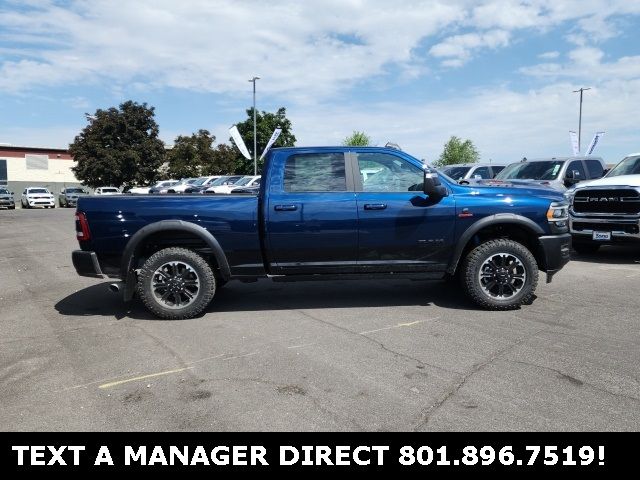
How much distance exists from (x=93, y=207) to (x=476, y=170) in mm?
13815

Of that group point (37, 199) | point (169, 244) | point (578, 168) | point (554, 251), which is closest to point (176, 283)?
point (169, 244)

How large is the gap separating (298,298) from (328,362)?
2470 mm

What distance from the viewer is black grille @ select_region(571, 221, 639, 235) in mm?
8961

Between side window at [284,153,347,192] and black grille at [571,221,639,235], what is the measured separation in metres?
6.00

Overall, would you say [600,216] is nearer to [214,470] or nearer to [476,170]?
[476,170]

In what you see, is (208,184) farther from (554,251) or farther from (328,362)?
(328,362)

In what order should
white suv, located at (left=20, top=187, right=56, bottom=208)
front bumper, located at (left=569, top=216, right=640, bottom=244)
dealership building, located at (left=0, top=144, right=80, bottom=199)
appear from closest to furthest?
A: front bumper, located at (left=569, top=216, right=640, bottom=244) < white suv, located at (left=20, top=187, right=56, bottom=208) < dealership building, located at (left=0, top=144, right=80, bottom=199)

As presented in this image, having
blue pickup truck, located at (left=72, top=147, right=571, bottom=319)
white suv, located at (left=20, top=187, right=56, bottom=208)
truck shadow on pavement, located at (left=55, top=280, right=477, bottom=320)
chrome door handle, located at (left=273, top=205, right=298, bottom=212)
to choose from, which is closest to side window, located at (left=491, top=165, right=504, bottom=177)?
truck shadow on pavement, located at (left=55, top=280, right=477, bottom=320)

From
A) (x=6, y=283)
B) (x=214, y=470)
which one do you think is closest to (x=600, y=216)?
(x=214, y=470)

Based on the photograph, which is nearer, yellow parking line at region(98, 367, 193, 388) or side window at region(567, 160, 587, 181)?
yellow parking line at region(98, 367, 193, 388)

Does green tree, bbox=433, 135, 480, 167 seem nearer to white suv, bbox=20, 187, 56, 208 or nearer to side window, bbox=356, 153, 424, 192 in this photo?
white suv, bbox=20, 187, 56, 208

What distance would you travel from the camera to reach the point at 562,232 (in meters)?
6.05

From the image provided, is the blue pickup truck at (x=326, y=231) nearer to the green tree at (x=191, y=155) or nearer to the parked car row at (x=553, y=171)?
the parked car row at (x=553, y=171)

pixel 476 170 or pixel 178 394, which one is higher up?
pixel 476 170
